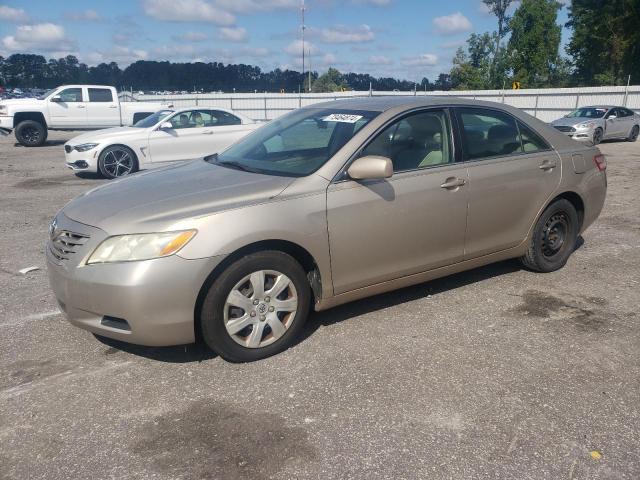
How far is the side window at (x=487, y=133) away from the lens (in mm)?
4422

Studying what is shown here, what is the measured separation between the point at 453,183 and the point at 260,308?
5.85 feet

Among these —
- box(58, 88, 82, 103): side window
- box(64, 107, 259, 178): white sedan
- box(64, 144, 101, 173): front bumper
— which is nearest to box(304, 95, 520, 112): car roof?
box(64, 107, 259, 178): white sedan

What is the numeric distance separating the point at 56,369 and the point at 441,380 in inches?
93.6

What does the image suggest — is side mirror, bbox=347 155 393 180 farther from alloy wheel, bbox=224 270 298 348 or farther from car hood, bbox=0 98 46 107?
car hood, bbox=0 98 46 107

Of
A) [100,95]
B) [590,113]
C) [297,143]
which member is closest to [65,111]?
[100,95]

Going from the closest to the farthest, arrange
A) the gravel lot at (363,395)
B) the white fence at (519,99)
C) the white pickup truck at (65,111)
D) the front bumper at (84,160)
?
the gravel lot at (363,395), the front bumper at (84,160), the white pickup truck at (65,111), the white fence at (519,99)

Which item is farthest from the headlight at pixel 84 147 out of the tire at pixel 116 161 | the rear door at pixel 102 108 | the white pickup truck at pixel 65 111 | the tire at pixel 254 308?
the tire at pixel 254 308

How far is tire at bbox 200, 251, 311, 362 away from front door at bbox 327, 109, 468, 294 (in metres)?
0.32

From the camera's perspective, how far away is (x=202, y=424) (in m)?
2.90

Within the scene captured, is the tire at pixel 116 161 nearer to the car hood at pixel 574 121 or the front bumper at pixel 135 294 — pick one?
the front bumper at pixel 135 294

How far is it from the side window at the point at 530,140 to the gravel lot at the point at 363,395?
1.22m

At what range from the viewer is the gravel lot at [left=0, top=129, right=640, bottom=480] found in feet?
8.54

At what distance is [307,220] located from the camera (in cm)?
354

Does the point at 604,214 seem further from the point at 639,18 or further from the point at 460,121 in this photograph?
the point at 639,18
